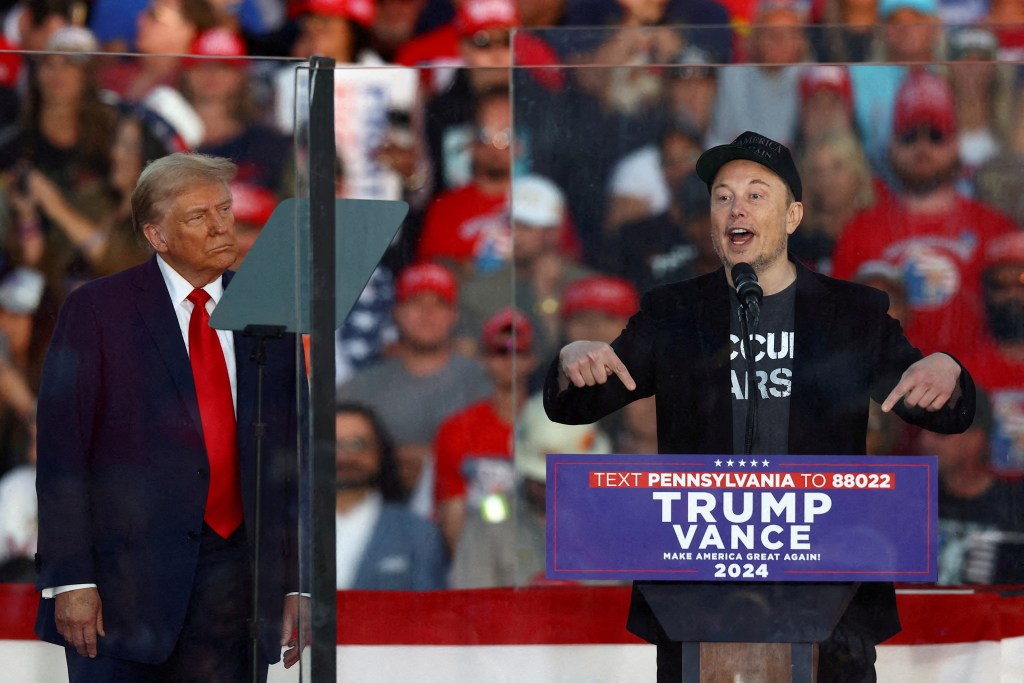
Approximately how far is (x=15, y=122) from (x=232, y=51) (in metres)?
1.28

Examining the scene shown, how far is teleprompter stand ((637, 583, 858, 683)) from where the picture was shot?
2879 millimetres

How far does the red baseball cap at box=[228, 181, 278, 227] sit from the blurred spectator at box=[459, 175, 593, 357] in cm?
47

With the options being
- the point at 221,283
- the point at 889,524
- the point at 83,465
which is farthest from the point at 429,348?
the point at 889,524

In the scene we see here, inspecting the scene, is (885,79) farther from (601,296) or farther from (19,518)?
(19,518)

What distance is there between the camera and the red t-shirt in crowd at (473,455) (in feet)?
9.78

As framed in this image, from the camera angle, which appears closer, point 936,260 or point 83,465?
point 936,260

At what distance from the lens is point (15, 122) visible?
3.04m

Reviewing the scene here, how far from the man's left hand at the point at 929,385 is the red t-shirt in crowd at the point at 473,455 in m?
0.78

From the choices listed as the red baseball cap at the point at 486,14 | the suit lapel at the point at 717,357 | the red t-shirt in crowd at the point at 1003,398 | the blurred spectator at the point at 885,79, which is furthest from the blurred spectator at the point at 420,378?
the red baseball cap at the point at 486,14

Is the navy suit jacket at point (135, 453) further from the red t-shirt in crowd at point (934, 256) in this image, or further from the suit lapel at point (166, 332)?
the red t-shirt in crowd at point (934, 256)

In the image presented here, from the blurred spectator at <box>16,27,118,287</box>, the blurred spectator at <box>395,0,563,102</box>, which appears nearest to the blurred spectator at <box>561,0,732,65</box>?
the blurred spectator at <box>395,0,563,102</box>

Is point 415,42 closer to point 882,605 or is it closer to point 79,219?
point 79,219

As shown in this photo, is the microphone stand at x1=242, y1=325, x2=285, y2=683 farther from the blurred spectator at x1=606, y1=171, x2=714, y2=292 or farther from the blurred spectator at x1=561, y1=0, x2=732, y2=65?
the blurred spectator at x1=561, y1=0, x2=732, y2=65

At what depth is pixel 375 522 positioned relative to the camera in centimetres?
300
